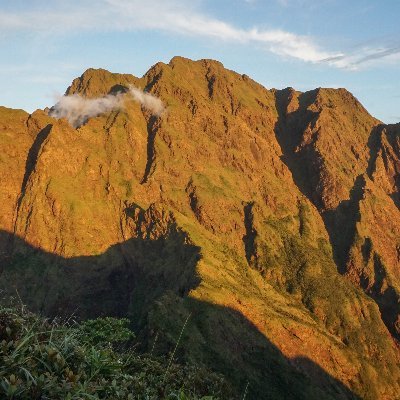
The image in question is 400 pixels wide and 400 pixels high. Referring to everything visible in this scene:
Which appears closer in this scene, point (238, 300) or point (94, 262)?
point (238, 300)

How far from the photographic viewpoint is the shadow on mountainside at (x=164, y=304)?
124 meters

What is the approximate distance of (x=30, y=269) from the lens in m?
178

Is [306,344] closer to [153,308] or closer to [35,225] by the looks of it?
[153,308]

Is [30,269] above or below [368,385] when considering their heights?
above

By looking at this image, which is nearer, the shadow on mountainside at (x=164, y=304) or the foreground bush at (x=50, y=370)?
the foreground bush at (x=50, y=370)

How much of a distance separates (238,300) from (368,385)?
64.1 m

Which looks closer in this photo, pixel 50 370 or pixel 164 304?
pixel 50 370

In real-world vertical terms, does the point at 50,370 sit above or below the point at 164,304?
above

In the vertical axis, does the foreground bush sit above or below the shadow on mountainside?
above

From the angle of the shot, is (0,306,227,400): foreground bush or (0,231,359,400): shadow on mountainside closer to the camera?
(0,306,227,400): foreground bush

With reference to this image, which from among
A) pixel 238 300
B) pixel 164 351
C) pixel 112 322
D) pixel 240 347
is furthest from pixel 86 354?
pixel 238 300

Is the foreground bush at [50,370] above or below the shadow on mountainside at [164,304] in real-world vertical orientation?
above

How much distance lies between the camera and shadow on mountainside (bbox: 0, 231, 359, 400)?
123875 millimetres

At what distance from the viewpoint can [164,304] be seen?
127625 millimetres
